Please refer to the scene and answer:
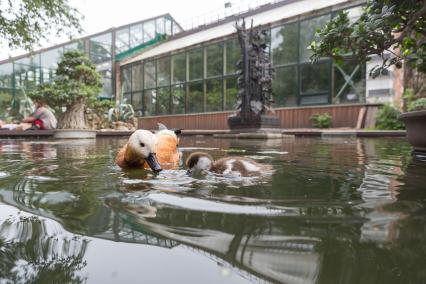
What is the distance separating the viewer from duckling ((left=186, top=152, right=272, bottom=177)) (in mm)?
2488

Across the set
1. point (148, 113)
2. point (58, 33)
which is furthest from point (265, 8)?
point (58, 33)

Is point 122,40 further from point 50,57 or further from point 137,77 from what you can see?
point 50,57

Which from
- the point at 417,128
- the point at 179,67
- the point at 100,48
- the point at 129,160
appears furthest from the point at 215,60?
the point at 129,160

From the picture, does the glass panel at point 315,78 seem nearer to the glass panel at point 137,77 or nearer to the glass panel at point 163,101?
the glass panel at point 163,101

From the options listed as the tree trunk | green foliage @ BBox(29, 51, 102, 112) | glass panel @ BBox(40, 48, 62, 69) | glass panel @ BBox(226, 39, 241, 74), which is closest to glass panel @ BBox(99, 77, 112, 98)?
glass panel @ BBox(40, 48, 62, 69)

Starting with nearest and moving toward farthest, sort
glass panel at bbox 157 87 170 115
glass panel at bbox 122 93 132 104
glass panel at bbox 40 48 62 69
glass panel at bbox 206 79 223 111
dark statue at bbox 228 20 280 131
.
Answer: dark statue at bbox 228 20 280 131, glass panel at bbox 206 79 223 111, glass panel at bbox 157 87 170 115, glass panel at bbox 40 48 62 69, glass panel at bbox 122 93 132 104

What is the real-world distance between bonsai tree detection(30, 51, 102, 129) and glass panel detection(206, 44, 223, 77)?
7.04 metres

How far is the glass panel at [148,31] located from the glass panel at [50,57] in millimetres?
6089

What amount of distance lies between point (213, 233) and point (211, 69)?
60.7 feet

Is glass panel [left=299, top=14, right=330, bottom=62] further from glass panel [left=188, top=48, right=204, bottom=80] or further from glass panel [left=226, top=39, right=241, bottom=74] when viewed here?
glass panel [left=188, top=48, right=204, bottom=80]

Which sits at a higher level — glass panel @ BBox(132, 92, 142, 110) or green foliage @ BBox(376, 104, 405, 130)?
glass panel @ BBox(132, 92, 142, 110)

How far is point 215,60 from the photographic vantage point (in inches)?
746

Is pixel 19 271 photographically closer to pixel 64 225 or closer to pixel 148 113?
pixel 64 225

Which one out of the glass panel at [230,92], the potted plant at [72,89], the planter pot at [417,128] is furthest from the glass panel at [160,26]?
the planter pot at [417,128]
